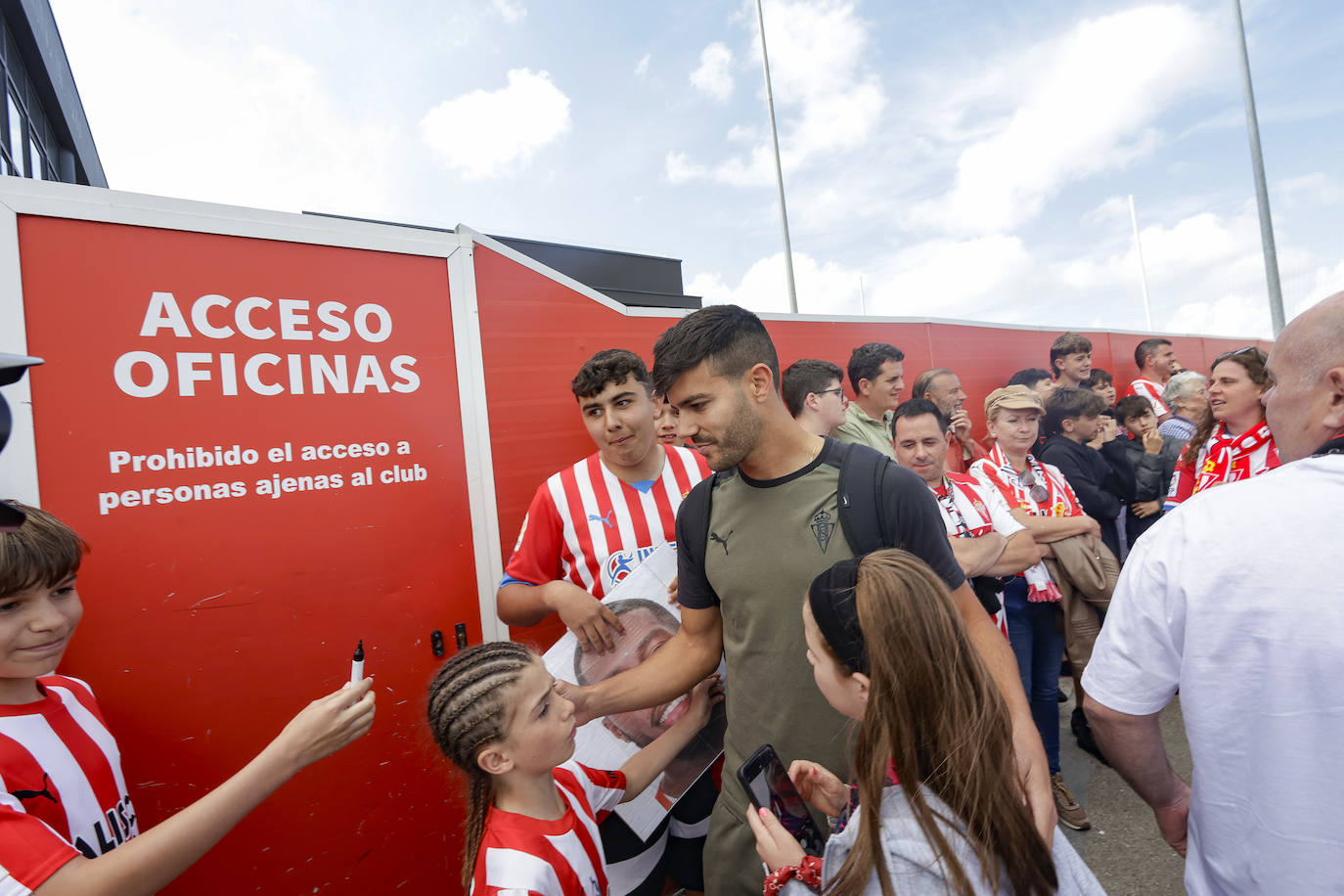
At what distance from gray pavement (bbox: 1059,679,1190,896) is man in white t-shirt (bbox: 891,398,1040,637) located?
0.94m

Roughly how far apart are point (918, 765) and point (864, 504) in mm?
557

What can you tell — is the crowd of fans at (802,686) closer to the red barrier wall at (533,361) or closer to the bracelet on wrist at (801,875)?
the bracelet on wrist at (801,875)

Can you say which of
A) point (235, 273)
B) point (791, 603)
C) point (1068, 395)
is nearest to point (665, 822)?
point (791, 603)

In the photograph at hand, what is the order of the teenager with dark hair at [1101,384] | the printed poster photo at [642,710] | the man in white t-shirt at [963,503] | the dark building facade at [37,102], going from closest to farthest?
the printed poster photo at [642,710] → the man in white t-shirt at [963,503] → the teenager with dark hair at [1101,384] → the dark building facade at [37,102]

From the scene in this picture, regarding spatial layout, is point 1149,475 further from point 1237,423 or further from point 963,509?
point 963,509

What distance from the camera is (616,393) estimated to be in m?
2.31

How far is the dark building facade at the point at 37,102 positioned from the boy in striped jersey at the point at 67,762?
7983 mm

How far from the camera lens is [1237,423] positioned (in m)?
2.95

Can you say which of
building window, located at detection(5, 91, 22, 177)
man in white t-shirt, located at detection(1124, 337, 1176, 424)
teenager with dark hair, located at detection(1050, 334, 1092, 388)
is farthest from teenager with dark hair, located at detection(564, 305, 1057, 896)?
building window, located at detection(5, 91, 22, 177)

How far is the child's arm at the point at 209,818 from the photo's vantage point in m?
1.11

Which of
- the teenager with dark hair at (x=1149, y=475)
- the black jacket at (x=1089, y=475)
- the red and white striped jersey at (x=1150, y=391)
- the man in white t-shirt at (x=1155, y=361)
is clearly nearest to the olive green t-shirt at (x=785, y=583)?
the black jacket at (x=1089, y=475)

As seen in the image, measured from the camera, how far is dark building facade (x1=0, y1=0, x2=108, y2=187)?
7.60m

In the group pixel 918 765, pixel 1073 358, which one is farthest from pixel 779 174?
pixel 918 765

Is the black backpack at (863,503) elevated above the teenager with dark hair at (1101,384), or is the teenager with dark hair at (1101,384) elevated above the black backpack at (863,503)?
the teenager with dark hair at (1101,384)
